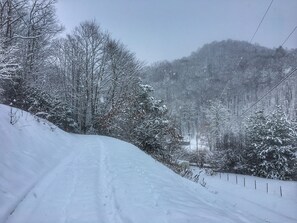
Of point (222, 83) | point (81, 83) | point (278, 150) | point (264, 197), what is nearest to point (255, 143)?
point (278, 150)

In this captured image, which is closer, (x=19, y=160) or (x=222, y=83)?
(x=19, y=160)

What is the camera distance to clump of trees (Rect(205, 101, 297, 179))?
33.9 m

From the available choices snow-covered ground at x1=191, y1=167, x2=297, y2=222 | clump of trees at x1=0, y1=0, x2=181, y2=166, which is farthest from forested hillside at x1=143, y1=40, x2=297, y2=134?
snow-covered ground at x1=191, y1=167, x2=297, y2=222

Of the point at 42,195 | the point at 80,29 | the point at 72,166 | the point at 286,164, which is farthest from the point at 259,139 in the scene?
the point at 42,195

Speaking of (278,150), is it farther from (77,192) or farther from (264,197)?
(77,192)

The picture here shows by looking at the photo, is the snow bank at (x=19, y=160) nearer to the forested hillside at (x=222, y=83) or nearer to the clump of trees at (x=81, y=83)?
the clump of trees at (x=81, y=83)

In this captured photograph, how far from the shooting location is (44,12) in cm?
2491

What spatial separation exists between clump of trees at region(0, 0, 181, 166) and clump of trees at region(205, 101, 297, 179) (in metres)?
15.4

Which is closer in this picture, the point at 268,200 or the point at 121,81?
the point at 268,200

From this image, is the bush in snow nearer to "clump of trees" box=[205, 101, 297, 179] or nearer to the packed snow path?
"clump of trees" box=[205, 101, 297, 179]

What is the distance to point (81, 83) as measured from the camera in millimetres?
33219

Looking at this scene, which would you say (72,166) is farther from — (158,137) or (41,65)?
(41,65)

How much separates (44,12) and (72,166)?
1991 cm

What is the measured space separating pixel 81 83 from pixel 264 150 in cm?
2196
